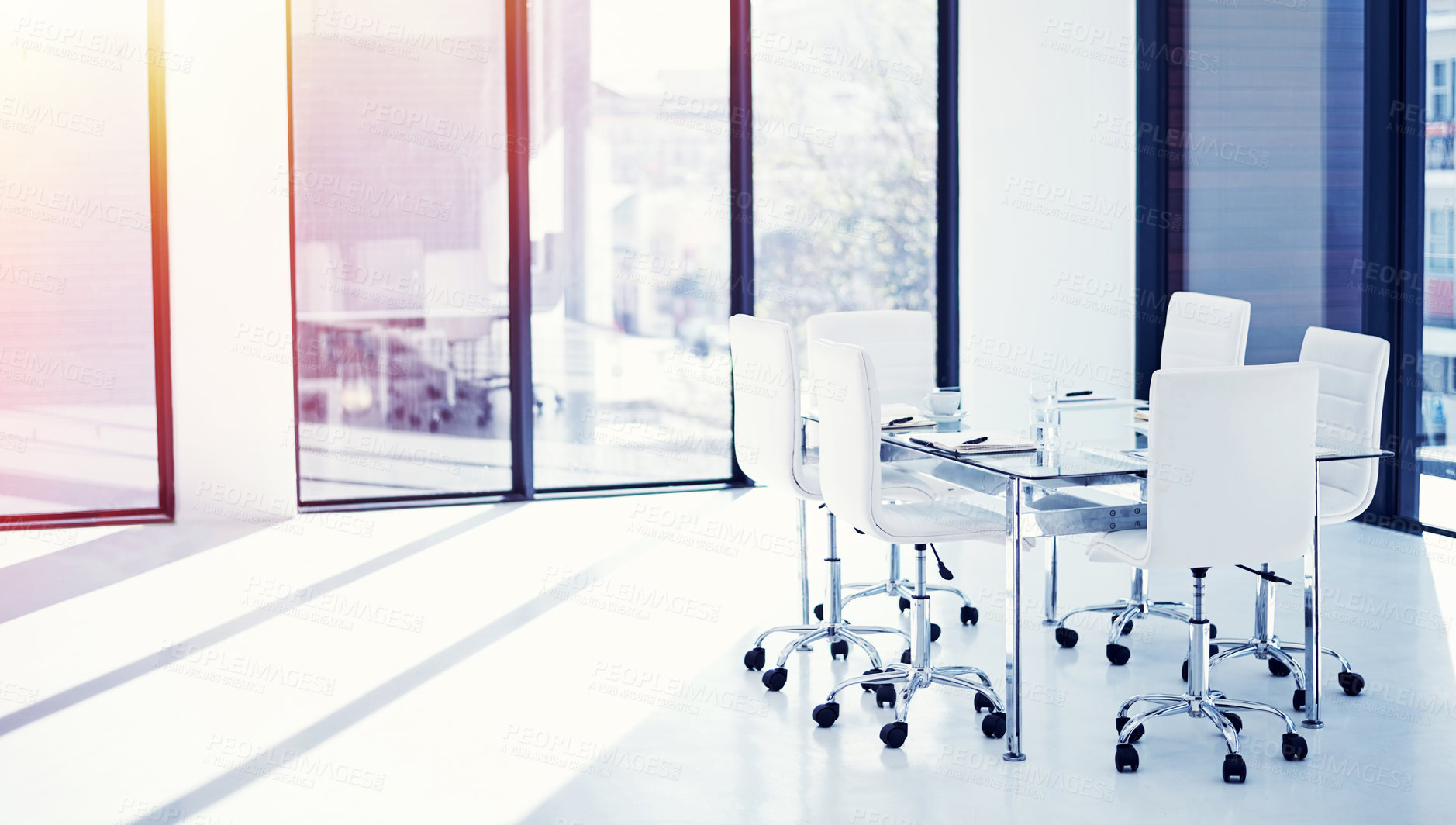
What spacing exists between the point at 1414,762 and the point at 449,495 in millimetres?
5044

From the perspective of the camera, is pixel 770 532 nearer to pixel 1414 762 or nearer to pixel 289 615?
pixel 289 615

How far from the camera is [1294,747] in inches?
153

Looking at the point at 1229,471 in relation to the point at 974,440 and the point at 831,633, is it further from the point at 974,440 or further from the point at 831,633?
the point at 831,633

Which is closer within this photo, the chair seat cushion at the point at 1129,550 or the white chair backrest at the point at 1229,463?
the white chair backrest at the point at 1229,463

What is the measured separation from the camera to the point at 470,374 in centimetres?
759

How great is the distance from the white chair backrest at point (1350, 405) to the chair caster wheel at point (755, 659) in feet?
5.86

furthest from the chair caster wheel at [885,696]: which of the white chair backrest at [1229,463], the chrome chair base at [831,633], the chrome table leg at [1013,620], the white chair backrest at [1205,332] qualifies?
the white chair backrest at [1205,332]

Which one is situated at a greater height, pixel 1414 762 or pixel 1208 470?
pixel 1208 470

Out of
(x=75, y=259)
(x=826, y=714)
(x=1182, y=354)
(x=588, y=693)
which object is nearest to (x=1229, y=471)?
(x=826, y=714)

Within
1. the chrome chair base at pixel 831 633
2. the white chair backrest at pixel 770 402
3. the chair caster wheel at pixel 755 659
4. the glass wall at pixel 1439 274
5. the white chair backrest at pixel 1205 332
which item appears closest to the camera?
the white chair backrest at pixel 770 402

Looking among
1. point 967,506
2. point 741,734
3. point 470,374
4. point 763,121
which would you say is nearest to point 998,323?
point 763,121

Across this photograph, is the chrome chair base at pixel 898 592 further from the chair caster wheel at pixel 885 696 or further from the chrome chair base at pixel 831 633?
the chair caster wheel at pixel 885 696

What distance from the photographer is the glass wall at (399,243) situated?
7266 millimetres

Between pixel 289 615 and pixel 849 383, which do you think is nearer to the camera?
pixel 849 383
